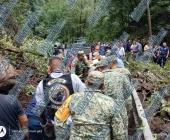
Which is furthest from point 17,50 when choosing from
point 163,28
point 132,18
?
point 132,18

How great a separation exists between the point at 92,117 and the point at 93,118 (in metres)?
0.02

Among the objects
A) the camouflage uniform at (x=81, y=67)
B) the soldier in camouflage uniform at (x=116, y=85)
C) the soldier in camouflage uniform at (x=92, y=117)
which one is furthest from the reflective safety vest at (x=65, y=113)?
the camouflage uniform at (x=81, y=67)

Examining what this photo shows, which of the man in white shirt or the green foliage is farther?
the green foliage

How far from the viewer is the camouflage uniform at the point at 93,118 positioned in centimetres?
667

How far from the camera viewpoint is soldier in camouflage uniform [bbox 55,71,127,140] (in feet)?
21.9

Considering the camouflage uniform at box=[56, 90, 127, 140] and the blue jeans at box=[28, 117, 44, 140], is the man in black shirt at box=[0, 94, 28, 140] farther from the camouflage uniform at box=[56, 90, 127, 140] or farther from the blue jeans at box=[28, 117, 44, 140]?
the blue jeans at box=[28, 117, 44, 140]

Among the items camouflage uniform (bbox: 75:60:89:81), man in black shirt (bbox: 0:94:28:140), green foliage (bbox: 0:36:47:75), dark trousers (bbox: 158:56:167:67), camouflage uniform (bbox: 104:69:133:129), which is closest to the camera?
man in black shirt (bbox: 0:94:28:140)

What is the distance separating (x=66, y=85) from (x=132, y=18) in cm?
4745

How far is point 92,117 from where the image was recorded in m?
6.68

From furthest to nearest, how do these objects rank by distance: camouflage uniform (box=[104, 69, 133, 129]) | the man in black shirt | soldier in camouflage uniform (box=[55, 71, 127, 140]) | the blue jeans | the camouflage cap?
camouflage uniform (box=[104, 69, 133, 129]) < the blue jeans < the camouflage cap < soldier in camouflage uniform (box=[55, 71, 127, 140]) < the man in black shirt

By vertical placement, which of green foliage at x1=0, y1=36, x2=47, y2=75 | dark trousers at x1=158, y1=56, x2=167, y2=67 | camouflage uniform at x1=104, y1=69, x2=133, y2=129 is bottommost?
dark trousers at x1=158, y1=56, x2=167, y2=67

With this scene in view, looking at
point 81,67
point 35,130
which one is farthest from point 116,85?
point 81,67

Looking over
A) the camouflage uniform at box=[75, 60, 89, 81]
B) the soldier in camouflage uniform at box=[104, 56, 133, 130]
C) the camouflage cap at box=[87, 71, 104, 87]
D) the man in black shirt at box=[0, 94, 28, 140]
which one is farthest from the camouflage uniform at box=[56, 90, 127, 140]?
the camouflage uniform at box=[75, 60, 89, 81]

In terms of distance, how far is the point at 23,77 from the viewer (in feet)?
46.0
